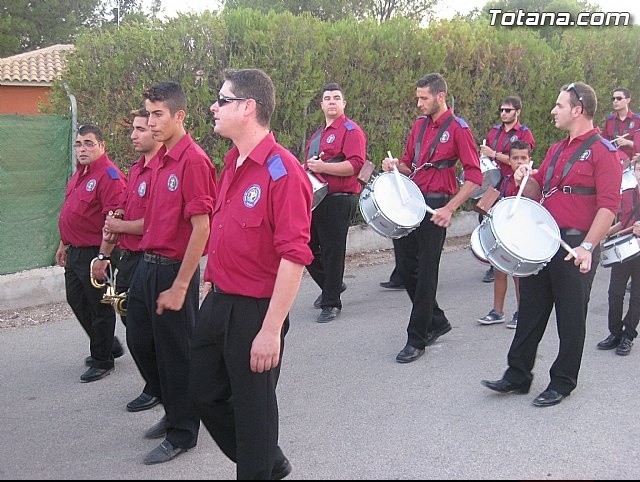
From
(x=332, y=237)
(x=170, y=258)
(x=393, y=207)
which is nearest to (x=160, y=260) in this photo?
(x=170, y=258)

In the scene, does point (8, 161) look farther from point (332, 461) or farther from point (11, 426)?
point (332, 461)

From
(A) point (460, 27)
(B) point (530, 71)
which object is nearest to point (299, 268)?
(A) point (460, 27)

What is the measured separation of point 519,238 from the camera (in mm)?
4863

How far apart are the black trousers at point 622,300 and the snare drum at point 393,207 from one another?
1894mm

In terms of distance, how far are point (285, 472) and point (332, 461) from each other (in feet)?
2.11

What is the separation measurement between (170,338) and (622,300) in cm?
398

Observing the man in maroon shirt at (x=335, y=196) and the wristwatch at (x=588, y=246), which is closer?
the wristwatch at (x=588, y=246)

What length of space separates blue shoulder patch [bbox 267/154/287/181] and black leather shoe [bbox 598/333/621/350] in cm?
417

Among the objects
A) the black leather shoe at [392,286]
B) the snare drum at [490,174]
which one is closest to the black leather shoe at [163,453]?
the black leather shoe at [392,286]

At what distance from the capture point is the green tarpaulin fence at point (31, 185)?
304 inches

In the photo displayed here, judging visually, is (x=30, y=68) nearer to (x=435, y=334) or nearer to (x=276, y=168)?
(x=435, y=334)

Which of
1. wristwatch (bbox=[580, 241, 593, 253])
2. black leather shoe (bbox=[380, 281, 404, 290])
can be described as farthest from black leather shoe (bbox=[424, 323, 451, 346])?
black leather shoe (bbox=[380, 281, 404, 290])

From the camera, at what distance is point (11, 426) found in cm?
463

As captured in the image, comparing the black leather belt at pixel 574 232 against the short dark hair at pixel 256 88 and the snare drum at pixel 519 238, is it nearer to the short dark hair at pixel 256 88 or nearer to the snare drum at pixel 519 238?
the snare drum at pixel 519 238
